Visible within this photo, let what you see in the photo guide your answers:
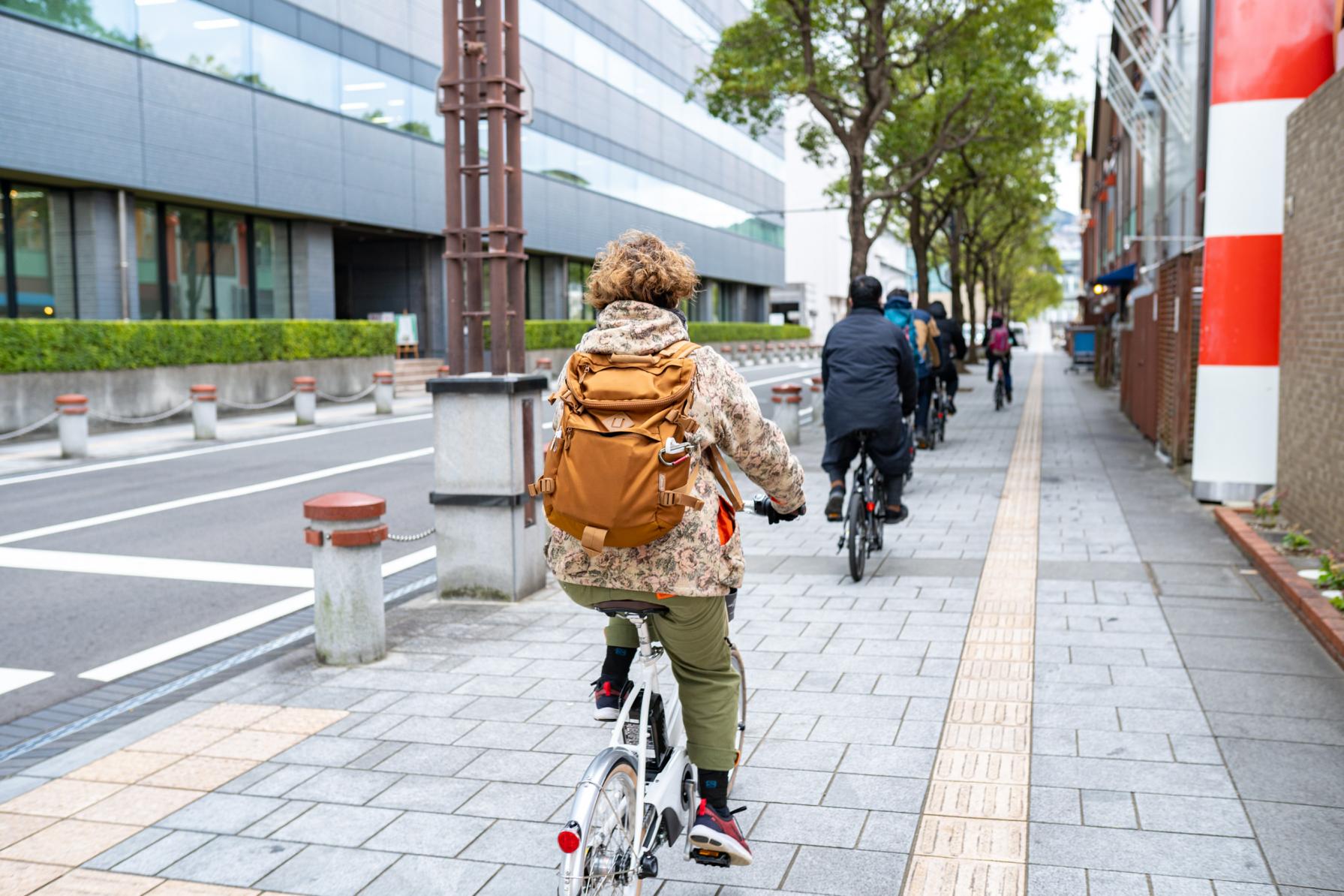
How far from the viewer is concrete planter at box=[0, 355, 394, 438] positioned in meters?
18.5

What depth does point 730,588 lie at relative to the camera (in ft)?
10.7

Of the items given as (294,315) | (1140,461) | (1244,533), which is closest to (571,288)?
(294,315)

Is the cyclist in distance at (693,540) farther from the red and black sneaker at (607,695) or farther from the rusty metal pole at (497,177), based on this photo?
the rusty metal pole at (497,177)

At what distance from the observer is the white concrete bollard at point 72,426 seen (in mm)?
16031

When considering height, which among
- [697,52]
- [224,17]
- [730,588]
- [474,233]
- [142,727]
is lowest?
[142,727]

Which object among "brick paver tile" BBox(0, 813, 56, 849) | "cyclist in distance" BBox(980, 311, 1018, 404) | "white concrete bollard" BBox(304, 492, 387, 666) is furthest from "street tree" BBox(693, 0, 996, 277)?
"brick paver tile" BBox(0, 813, 56, 849)

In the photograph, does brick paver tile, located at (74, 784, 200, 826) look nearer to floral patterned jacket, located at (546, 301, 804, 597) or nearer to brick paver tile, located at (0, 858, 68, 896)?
brick paver tile, located at (0, 858, 68, 896)

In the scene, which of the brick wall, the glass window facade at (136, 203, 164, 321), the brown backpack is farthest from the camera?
the glass window facade at (136, 203, 164, 321)

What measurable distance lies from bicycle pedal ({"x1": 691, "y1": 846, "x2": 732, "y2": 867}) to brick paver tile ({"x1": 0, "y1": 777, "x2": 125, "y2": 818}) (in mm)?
2346

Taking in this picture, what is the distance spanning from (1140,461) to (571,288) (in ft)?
103

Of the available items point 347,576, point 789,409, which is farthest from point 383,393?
point 347,576

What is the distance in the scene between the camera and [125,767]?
478 cm

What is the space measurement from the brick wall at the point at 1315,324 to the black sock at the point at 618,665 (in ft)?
18.9

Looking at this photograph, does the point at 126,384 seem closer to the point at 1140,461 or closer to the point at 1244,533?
the point at 1140,461
